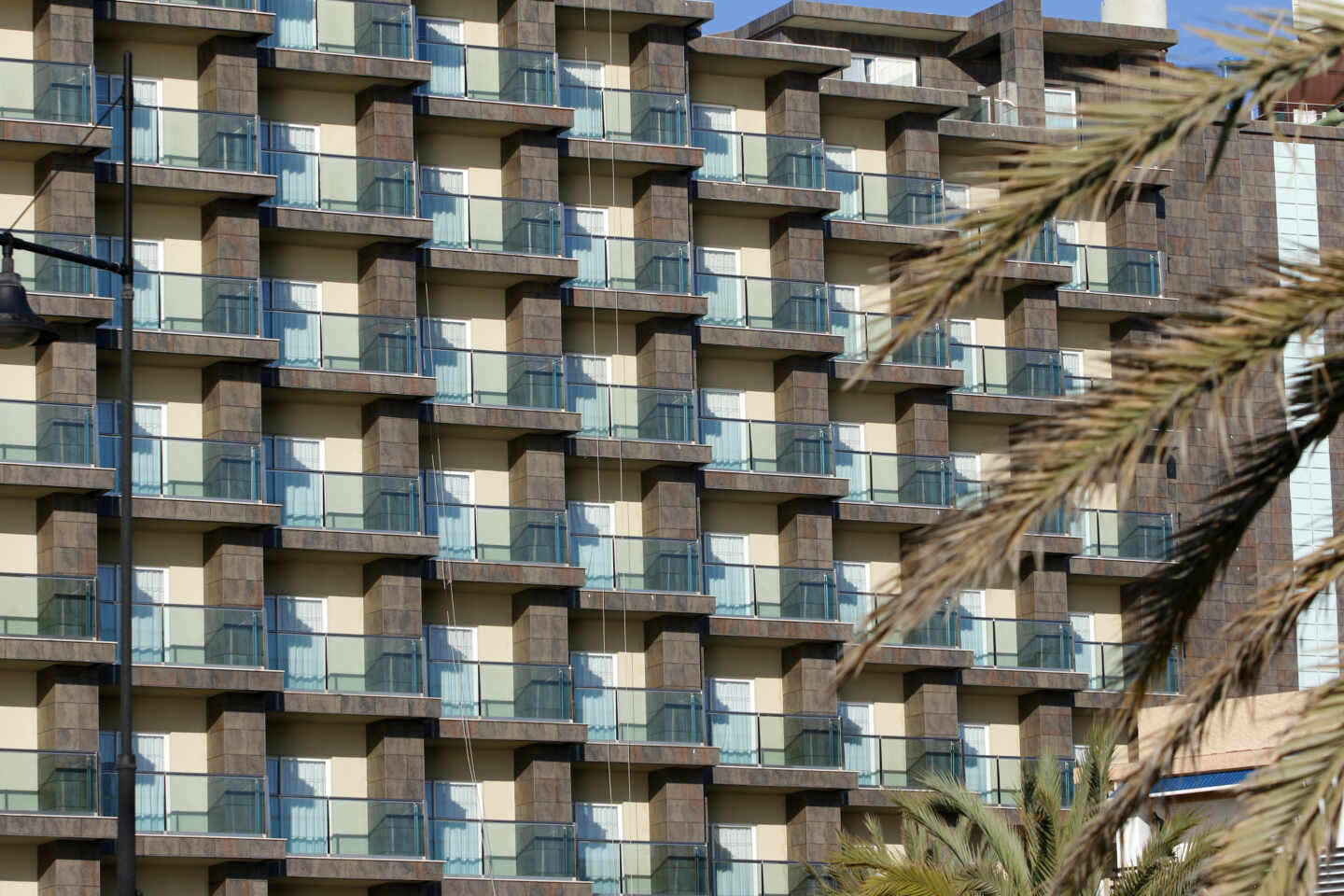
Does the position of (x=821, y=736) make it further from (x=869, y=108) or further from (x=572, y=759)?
(x=869, y=108)

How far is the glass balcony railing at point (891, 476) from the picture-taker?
62750 mm

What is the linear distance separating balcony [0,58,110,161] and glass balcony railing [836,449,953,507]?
18.9 m

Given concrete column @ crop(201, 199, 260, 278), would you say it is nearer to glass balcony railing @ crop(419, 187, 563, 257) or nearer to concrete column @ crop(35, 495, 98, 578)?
glass balcony railing @ crop(419, 187, 563, 257)

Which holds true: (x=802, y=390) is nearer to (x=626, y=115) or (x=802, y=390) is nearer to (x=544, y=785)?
(x=626, y=115)

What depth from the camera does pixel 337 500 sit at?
180 ft

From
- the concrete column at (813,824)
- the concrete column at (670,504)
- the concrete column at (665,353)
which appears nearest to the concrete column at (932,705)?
the concrete column at (813,824)

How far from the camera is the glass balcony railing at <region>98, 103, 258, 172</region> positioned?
53.7 meters

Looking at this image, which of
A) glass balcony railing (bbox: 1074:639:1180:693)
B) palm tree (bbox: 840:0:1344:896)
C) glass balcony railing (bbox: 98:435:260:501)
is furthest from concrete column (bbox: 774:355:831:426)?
palm tree (bbox: 840:0:1344:896)

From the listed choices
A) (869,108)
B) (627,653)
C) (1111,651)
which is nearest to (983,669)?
(1111,651)

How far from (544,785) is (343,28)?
52.0ft

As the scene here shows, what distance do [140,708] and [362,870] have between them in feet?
16.9

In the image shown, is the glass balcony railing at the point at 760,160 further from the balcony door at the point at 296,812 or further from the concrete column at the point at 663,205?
the balcony door at the point at 296,812

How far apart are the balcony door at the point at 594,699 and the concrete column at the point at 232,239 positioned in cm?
1095

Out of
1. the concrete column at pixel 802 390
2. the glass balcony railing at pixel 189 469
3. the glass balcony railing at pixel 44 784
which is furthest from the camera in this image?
the concrete column at pixel 802 390
